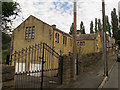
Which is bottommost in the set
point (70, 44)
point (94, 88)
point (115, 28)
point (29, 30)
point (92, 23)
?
point (94, 88)

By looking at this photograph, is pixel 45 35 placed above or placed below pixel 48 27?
below

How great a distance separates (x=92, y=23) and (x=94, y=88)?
59.4 m

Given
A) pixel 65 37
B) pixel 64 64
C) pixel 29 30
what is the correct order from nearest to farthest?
pixel 64 64, pixel 29 30, pixel 65 37

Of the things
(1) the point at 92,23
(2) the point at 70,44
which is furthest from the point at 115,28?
(2) the point at 70,44

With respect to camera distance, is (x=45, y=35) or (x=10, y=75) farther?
(x=45, y=35)

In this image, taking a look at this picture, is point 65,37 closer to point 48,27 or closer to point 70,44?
point 70,44

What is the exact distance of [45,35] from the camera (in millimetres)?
16781

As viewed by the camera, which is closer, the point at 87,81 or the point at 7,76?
the point at 7,76

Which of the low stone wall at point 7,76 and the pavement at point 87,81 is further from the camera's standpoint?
the pavement at point 87,81

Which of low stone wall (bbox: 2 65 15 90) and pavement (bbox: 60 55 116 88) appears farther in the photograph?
pavement (bbox: 60 55 116 88)

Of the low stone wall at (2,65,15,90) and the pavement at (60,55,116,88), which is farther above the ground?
the low stone wall at (2,65,15,90)

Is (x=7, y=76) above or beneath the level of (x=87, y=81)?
above

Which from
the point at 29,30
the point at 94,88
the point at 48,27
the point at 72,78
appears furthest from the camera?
the point at 29,30

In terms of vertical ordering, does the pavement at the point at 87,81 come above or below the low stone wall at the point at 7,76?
below
